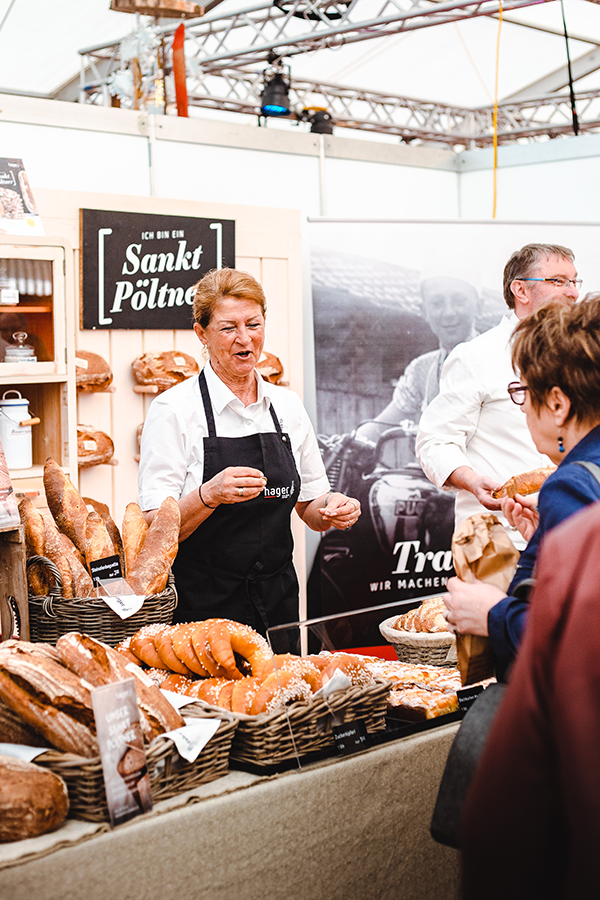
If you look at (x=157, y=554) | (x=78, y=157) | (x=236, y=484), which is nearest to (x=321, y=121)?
(x=78, y=157)

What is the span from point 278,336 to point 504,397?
1423mm

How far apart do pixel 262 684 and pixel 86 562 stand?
1.94 feet

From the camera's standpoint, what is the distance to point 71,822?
1.18m

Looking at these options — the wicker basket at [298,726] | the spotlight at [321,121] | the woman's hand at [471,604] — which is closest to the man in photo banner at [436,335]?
the spotlight at [321,121]

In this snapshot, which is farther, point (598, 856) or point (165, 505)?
point (165, 505)

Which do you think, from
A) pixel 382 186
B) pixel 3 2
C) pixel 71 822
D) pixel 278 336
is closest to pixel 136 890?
pixel 71 822

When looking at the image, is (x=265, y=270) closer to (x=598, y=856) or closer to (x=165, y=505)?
(x=165, y=505)

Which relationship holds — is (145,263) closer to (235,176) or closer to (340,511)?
(235,176)

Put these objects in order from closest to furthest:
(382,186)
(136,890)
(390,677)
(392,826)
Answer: (136,890)
(392,826)
(390,677)
(382,186)

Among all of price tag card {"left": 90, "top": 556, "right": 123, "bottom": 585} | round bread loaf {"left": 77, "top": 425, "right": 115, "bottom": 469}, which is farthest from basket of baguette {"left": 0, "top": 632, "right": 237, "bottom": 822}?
round bread loaf {"left": 77, "top": 425, "right": 115, "bottom": 469}

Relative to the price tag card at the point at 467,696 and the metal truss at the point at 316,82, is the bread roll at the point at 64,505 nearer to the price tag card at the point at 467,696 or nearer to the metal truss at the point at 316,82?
the price tag card at the point at 467,696

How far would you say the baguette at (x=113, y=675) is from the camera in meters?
1.30

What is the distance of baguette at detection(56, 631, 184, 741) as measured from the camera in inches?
51.2

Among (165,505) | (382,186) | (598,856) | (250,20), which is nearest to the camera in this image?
(598,856)
